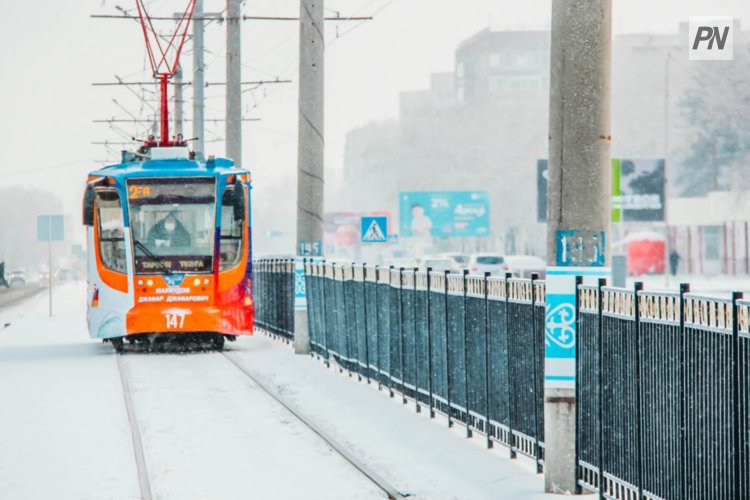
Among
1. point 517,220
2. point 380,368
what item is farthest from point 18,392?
point 517,220

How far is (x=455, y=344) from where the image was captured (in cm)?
1495

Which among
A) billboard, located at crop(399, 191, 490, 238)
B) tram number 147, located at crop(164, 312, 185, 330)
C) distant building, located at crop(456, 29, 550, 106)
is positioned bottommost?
tram number 147, located at crop(164, 312, 185, 330)

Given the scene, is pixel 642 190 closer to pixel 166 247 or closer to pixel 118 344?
pixel 118 344

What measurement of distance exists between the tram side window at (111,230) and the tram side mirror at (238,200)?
1.86m

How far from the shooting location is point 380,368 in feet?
62.4

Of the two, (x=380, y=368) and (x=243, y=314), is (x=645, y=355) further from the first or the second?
(x=243, y=314)

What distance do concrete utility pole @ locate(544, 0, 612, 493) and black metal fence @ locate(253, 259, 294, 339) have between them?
16.8m

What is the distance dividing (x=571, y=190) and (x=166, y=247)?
15446mm

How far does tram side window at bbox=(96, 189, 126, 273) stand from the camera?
2548 centimetres

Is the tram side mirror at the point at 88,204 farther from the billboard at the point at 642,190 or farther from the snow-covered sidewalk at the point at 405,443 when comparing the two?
the billboard at the point at 642,190

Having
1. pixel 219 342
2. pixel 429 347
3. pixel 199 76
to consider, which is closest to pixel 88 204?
pixel 219 342

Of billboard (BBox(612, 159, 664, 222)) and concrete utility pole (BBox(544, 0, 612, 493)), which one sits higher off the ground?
billboard (BBox(612, 159, 664, 222))

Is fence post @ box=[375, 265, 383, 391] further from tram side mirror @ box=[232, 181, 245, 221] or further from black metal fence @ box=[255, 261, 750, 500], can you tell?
tram side mirror @ box=[232, 181, 245, 221]

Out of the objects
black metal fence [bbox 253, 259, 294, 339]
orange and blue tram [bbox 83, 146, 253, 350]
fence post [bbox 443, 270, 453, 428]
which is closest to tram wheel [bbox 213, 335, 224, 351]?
orange and blue tram [bbox 83, 146, 253, 350]
